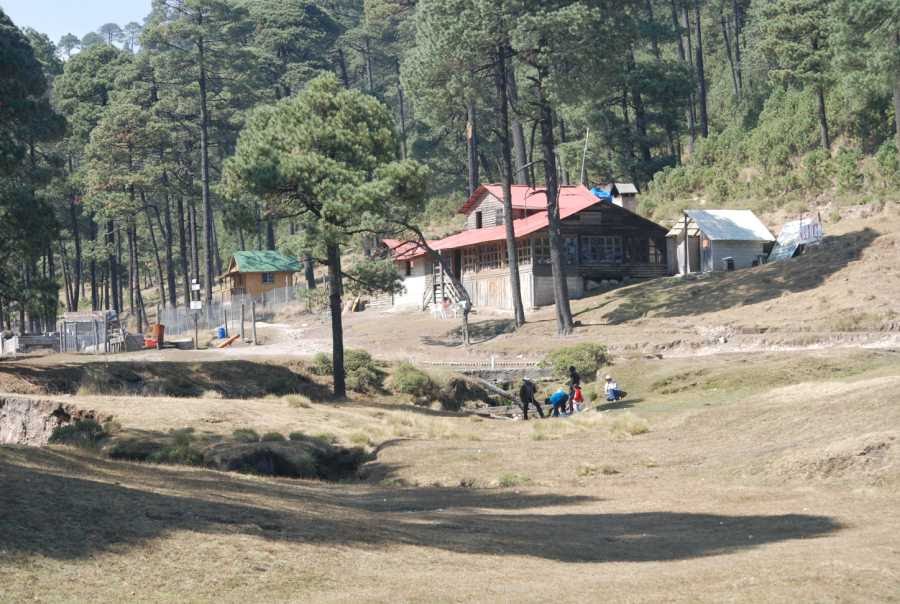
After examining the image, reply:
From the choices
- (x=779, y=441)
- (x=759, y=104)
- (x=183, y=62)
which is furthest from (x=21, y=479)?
(x=759, y=104)

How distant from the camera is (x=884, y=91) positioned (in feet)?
187

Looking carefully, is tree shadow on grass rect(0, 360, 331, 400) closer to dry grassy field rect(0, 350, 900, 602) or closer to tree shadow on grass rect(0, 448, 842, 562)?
dry grassy field rect(0, 350, 900, 602)

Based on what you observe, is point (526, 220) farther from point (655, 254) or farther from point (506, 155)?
point (506, 155)

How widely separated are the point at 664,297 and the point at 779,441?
3024 centimetres

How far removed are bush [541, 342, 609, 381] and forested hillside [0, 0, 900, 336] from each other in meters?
10.5

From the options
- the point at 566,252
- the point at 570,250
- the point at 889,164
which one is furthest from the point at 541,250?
the point at 889,164

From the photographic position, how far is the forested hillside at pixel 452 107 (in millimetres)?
42250

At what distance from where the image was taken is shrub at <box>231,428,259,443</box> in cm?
2516

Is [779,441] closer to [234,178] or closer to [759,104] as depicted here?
[234,178]

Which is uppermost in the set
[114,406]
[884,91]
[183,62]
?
[183,62]

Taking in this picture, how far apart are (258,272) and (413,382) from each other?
153ft

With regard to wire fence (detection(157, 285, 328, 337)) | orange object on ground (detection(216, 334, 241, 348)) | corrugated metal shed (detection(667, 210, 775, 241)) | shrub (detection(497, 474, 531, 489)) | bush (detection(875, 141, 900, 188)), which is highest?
bush (detection(875, 141, 900, 188))

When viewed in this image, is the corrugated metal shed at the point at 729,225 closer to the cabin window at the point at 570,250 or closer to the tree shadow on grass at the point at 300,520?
the cabin window at the point at 570,250

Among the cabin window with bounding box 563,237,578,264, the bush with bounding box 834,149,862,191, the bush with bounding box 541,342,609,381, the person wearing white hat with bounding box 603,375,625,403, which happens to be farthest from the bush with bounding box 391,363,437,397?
the bush with bounding box 834,149,862,191
